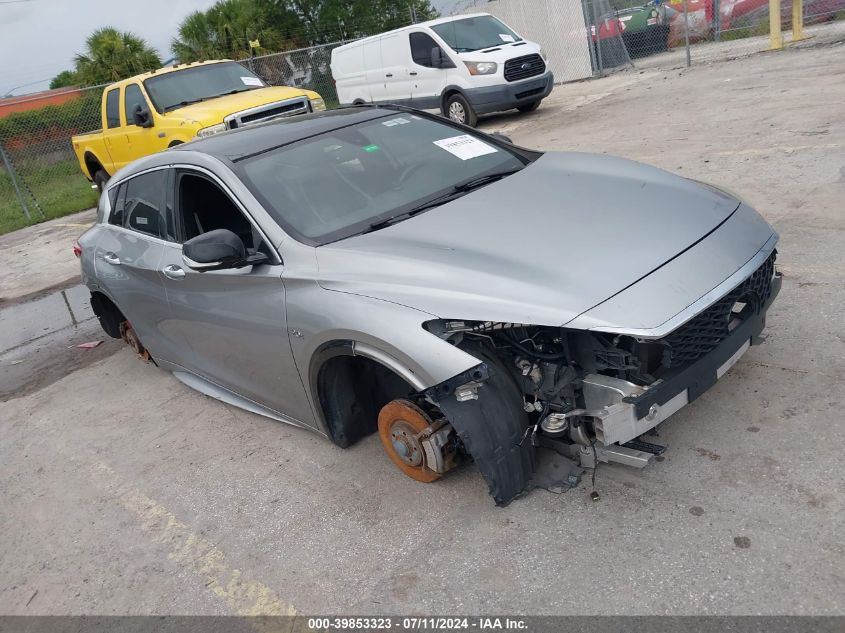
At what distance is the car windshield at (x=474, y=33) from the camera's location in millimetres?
13430

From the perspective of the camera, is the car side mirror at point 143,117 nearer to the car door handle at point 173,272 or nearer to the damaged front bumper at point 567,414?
the car door handle at point 173,272

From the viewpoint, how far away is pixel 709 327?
2.97 m

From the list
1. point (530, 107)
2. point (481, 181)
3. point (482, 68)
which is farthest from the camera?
point (530, 107)

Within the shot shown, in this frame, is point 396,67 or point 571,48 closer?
point 396,67

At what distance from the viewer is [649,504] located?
3.03 metres

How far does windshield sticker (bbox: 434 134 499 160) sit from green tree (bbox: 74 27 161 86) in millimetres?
27495

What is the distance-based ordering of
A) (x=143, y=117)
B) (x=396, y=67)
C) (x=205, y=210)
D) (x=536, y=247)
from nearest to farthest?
1. (x=536, y=247)
2. (x=205, y=210)
3. (x=143, y=117)
4. (x=396, y=67)

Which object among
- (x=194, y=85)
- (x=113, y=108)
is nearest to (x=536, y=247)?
(x=194, y=85)

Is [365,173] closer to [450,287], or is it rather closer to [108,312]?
[450,287]

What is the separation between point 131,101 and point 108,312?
275 inches

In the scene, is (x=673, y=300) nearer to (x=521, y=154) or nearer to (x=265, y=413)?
(x=521, y=154)

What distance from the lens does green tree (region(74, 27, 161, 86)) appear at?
93.2 feet

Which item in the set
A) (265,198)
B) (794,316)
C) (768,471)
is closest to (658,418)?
(768,471)

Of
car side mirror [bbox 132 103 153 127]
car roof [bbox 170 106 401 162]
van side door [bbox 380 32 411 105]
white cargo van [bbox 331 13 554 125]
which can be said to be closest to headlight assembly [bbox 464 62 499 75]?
white cargo van [bbox 331 13 554 125]
